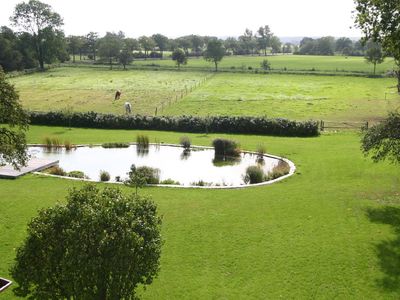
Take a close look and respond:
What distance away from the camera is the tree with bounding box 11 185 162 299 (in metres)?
9.20

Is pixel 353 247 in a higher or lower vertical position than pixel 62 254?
lower

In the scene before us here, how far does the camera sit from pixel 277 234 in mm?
16500

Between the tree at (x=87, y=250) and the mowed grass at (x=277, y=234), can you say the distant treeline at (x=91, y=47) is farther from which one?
the tree at (x=87, y=250)

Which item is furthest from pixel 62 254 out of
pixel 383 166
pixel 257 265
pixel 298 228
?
pixel 383 166

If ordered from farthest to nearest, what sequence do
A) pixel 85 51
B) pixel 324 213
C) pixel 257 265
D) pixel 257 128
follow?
pixel 85 51, pixel 257 128, pixel 324 213, pixel 257 265

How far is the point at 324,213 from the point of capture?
18484 millimetres

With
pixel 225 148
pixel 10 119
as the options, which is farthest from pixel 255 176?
pixel 10 119

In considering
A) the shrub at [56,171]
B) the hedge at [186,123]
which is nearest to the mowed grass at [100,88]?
the hedge at [186,123]

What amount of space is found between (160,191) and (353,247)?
9.80 meters

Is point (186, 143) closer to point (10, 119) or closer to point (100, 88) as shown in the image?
point (10, 119)

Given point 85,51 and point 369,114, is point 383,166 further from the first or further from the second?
point 85,51

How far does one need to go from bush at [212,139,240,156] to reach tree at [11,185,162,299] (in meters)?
20.5

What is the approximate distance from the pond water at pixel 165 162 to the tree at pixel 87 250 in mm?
14413

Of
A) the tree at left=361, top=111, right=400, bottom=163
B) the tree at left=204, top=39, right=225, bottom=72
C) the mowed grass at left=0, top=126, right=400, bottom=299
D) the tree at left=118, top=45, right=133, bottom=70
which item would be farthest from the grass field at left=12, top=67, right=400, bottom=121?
the tree at left=361, top=111, right=400, bottom=163
